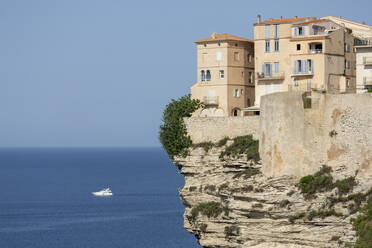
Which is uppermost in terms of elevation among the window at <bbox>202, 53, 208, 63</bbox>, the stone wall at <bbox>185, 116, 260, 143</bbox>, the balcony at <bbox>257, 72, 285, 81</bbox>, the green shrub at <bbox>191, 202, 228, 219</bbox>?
the window at <bbox>202, 53, 208, 63</bbox>

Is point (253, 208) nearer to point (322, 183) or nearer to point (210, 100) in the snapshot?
point (322, 183)

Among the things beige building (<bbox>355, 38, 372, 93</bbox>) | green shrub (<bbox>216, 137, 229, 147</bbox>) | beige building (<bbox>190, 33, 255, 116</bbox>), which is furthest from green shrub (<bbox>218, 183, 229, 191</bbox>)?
beige building (<bbox>355, 38, 372, 93</bbox>)

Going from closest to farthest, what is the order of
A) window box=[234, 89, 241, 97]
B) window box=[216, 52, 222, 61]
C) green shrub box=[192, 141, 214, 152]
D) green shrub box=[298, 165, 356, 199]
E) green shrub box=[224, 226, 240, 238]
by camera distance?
green shrub box=[298, 165, 356, 199], green shrub box=[224, 226, 240, 238], green shrub box=[192, 141, 214, 152], window box=[216, 52, 222, 61], window box=[234, 89, 241, 97]

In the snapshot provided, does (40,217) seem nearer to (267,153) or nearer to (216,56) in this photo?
(216,56)

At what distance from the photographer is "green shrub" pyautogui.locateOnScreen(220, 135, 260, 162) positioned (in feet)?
199

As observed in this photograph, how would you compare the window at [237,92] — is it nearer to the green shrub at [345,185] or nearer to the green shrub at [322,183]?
the green shrub at [322,183]

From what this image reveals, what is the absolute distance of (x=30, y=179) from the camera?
175125 millimetres

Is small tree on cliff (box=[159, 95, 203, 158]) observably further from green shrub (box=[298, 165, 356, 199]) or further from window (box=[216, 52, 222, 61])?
green shrub (box=[298, 165, 356, 199])

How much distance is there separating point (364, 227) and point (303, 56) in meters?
18.0

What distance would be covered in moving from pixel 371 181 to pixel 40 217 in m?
64.9

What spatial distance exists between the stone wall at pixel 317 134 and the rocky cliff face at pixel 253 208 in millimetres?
892

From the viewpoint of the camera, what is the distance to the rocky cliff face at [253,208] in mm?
55312

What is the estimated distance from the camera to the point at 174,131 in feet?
217

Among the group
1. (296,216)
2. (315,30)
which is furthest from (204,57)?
(296,216)
